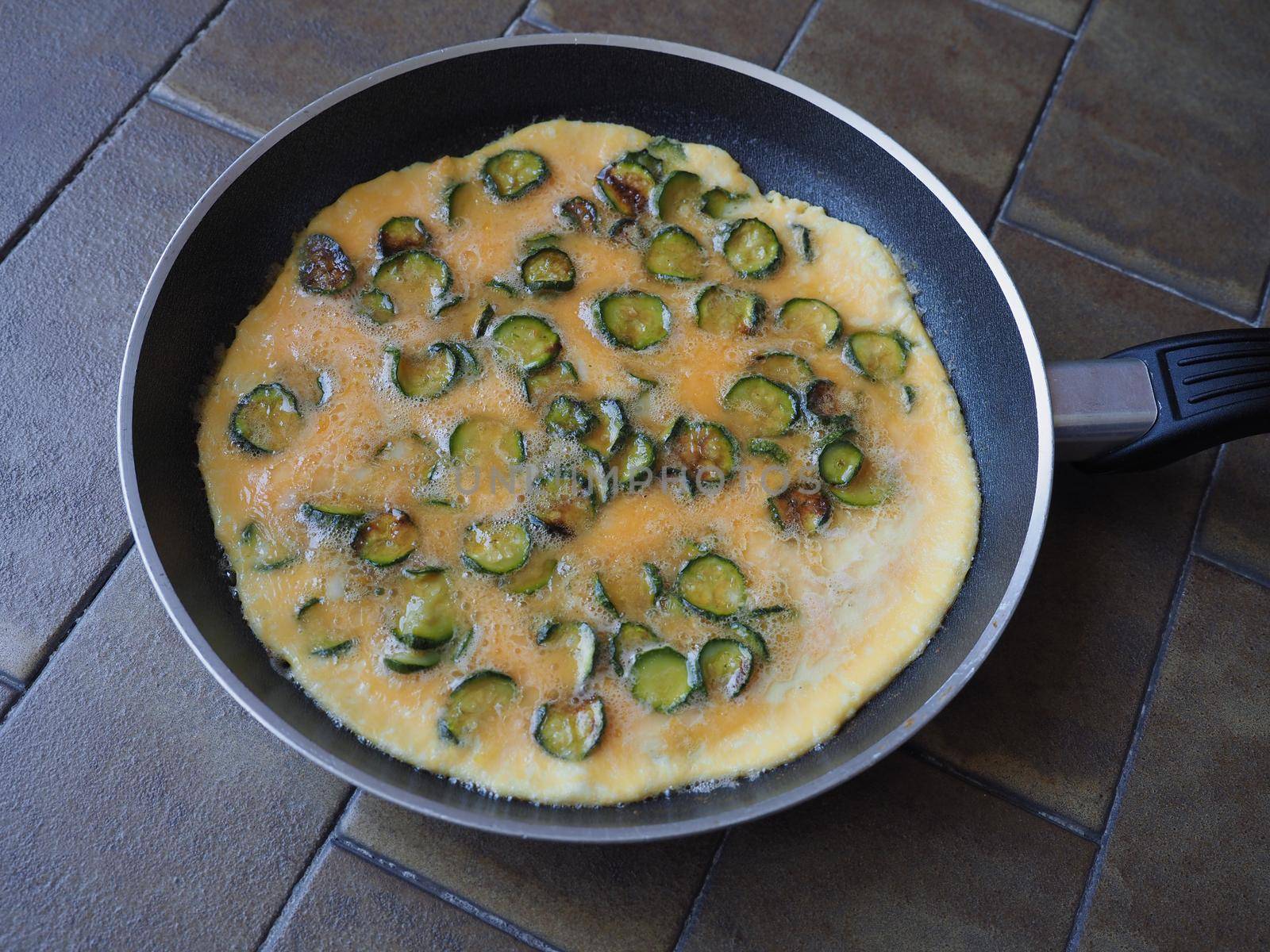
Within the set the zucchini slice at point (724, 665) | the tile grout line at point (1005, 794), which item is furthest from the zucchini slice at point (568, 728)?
the tile grout line at point (1005, 794)

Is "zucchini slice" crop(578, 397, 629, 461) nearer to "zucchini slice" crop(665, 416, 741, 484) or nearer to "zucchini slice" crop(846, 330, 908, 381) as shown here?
"zucchini slice" crop(665, 416, 741, 484)

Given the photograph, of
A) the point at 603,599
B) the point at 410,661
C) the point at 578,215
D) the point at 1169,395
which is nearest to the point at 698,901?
the point at 603,599

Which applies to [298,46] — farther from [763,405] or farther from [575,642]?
[575,642]

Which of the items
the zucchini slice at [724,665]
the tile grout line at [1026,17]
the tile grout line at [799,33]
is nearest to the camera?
the zucchini slice at [724,665]

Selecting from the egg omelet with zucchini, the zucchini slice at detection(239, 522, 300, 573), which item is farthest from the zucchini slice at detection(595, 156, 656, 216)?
the zucchini slice at detection(239, 522, 300, 573)

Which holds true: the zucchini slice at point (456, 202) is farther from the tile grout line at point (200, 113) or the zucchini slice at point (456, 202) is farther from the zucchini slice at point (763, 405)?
the zucchini slice at point (763, 405)

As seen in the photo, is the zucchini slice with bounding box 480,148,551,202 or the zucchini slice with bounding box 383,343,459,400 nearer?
the zucchini slice with bounding box 383,343,459,400
